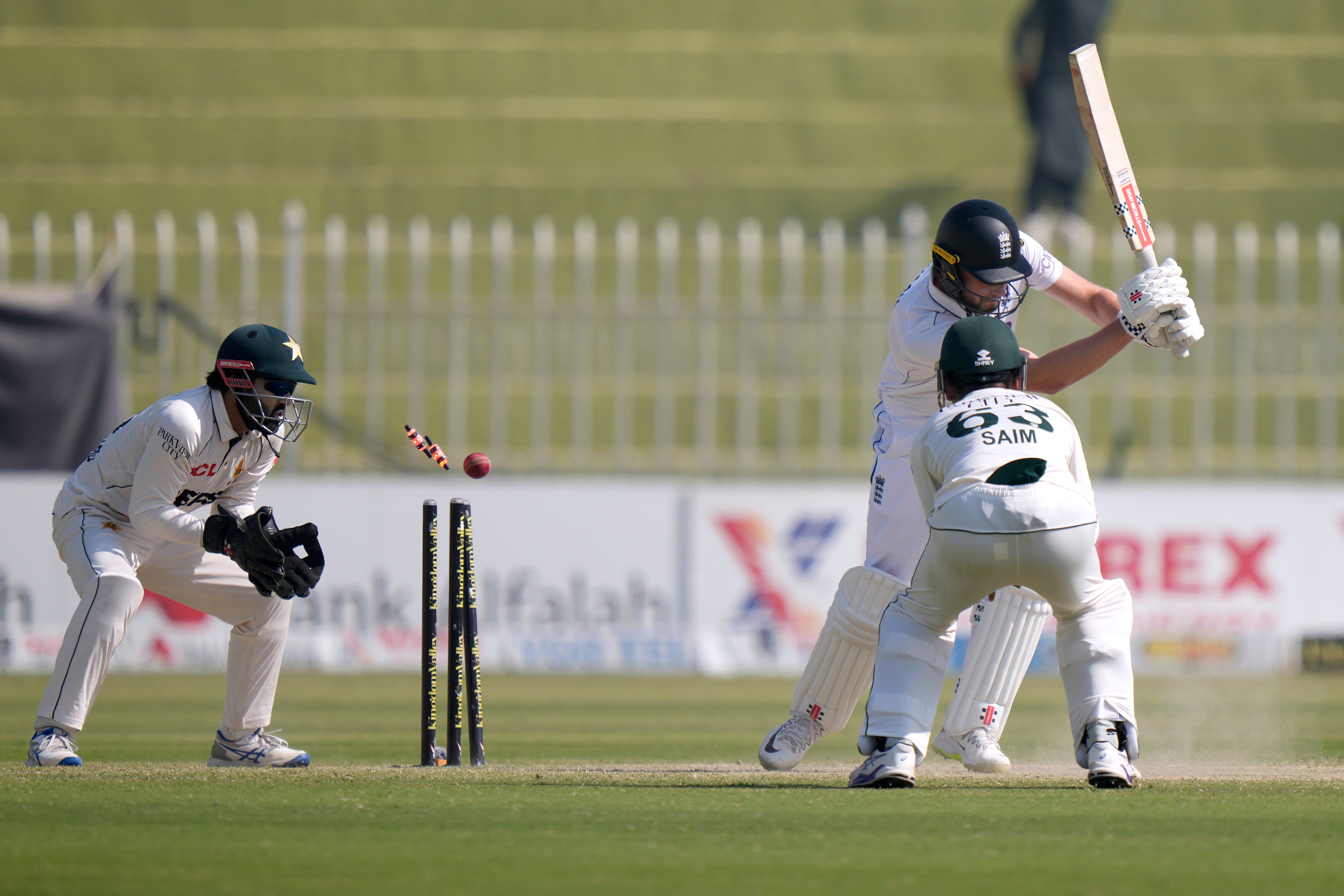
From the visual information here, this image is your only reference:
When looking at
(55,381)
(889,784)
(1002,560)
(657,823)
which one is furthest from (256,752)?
(55,381)

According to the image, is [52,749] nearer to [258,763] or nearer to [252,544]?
[258,763]

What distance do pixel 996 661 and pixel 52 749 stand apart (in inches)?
129

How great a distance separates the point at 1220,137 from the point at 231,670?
1394cm

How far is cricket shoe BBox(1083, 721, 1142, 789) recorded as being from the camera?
507cm

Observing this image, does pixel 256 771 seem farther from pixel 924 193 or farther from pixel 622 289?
pixel 924 193

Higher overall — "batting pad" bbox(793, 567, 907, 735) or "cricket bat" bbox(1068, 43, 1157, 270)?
"cricket bat" bbox(1068, 43, 1157, 270)

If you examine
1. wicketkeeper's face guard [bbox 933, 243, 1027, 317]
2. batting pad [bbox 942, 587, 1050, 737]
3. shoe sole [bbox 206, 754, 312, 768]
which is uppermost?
wicketkeeper's face guard [bbox 933, 243, 1027, 317]

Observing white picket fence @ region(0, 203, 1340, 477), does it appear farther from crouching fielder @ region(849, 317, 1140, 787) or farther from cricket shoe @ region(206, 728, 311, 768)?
crouching fielder @ region(849, 317, 1140, 787)

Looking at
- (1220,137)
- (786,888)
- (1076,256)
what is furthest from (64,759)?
(1220,137)

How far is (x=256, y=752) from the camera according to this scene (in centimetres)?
634

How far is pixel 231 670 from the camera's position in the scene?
6387mm

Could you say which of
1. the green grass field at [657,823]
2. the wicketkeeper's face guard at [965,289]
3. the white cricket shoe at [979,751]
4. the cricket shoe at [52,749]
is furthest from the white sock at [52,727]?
the wicketkeeper's face guard at [965,289]

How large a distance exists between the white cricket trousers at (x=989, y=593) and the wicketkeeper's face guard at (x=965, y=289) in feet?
3.61

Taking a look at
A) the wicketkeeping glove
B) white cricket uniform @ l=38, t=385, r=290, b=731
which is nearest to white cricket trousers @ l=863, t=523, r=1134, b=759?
the wicketkeeping glove
